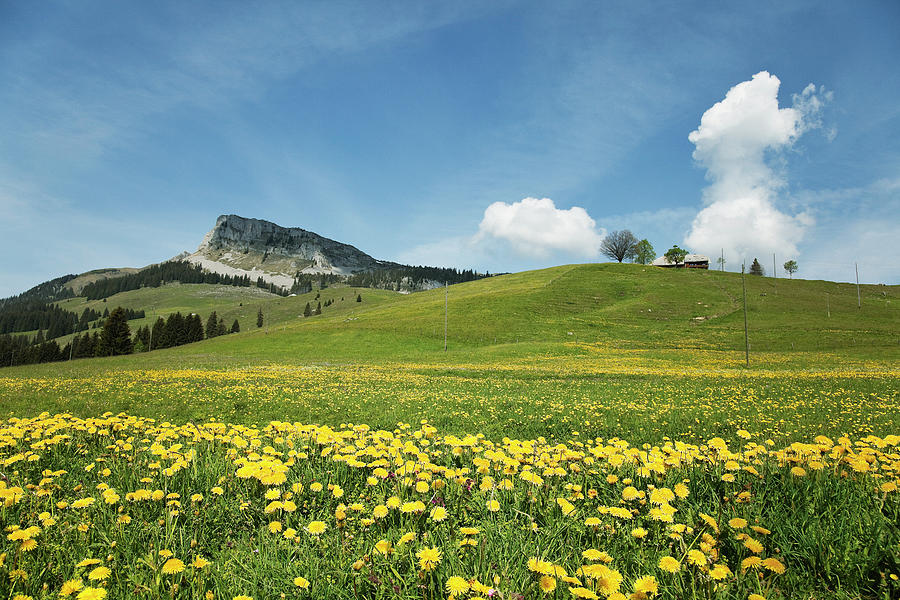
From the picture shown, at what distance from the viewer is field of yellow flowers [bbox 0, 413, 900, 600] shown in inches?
103

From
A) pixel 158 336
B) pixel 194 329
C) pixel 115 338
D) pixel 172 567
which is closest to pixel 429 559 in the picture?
pixel 172 567

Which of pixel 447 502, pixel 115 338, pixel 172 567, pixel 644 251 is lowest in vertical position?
pixel 447 502

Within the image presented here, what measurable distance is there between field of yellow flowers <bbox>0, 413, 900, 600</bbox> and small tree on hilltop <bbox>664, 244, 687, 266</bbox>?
15285 cm

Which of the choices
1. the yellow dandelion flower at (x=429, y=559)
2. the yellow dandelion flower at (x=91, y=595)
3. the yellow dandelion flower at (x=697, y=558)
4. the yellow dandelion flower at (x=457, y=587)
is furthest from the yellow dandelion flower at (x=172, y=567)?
the yellow dandelion flower at (x=697, y=558)

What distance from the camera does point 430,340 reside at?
5947 centimetres

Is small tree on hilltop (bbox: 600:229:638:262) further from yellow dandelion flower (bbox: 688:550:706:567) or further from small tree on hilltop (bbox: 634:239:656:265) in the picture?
yellow dandelion flower (bbox: 688:550:706:567)

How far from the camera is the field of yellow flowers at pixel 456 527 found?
2.62 m

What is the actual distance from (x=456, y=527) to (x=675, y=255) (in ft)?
517

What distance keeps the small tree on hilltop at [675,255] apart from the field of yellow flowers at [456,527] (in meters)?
153

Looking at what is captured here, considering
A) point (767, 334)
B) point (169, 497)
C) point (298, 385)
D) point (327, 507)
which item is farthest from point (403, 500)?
point (767, 334)

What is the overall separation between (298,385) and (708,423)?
1695 centimetres

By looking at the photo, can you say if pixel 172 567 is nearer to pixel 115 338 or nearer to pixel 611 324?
pixel 611 324

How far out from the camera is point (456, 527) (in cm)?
346

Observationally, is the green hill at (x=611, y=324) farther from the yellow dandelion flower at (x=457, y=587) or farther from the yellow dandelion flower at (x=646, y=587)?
the yellow dandelion flower at (x=457, y=587)
